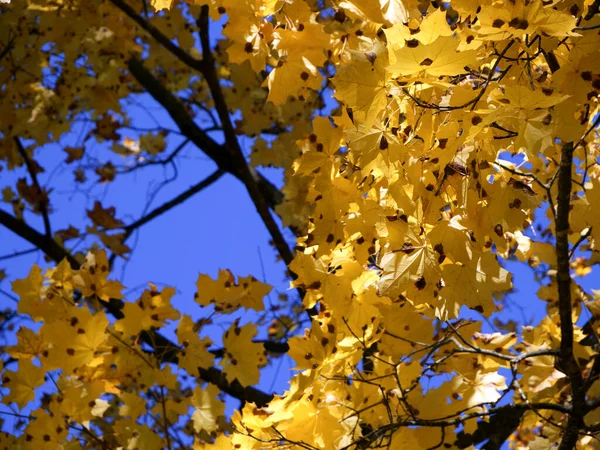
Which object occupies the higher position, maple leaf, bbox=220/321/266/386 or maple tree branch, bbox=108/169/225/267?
maple tree branch, bbox=108/169/225/267

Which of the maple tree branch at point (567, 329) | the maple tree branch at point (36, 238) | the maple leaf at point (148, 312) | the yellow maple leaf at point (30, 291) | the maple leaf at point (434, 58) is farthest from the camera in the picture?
the maple tree branch at point (36, 238)

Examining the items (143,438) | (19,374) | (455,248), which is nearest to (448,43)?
(455,248)

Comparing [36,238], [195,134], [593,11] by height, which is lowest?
[593,11]

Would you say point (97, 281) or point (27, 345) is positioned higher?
point (97, 281)

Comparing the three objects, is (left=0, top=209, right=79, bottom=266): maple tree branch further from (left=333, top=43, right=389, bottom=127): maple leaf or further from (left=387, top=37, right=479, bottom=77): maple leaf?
(left=387, top=37, right=479, bottom=77): maple leaf

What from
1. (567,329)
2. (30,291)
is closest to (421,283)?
(567,329)

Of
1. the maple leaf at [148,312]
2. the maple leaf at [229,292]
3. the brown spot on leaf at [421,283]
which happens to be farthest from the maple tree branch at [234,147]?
the brown spot on leaf at [421,283]

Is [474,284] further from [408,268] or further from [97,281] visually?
[97,281]

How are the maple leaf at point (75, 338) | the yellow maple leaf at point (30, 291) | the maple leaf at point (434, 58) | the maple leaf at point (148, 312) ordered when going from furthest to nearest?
the yellow maple leaf at point (30, 291), the maple leaf at point (148, 312), the maple leaf at point (75, 338), the maple leaf at point (434, 58)

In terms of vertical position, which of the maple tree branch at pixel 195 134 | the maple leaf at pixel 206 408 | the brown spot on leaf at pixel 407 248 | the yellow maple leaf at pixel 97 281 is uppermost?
the maple tree branch at pixel 195 134

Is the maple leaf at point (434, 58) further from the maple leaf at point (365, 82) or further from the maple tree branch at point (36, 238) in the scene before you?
the maple tree branch at point (36, 238)

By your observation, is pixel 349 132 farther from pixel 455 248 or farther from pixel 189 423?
pixel 189 423

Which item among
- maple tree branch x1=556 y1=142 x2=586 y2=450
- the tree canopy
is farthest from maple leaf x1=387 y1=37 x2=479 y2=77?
maple tree branch x1=556 y1=142 x2=586 y2=450

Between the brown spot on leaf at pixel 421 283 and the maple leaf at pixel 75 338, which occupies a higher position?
the maple leaf at pixel 75 338
